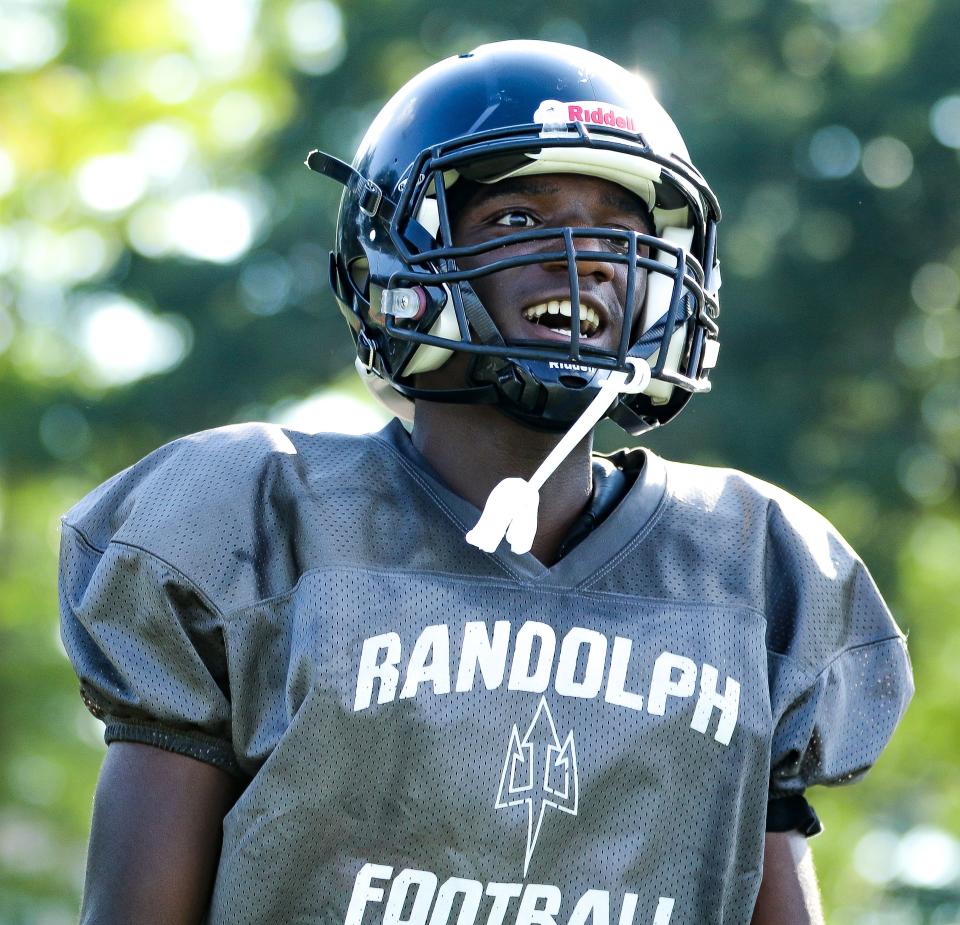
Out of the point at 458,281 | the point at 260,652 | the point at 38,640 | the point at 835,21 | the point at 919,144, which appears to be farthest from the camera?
the point at 38,640

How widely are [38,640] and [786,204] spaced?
21.2ft

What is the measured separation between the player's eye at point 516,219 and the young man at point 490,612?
1 cm

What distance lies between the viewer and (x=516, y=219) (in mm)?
2287

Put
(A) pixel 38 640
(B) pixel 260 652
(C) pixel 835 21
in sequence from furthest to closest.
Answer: (A) pixel 38 640 < (C) pixel 835 21 < (B) pixel 260 652

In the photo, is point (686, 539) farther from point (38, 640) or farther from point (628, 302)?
point (38, 640)

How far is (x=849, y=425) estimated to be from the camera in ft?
28.6

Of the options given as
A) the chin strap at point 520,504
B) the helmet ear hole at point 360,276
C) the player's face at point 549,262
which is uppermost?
the player's face at point 549,262

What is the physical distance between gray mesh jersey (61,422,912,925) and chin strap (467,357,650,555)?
113 millimetres

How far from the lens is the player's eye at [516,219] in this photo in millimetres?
2285

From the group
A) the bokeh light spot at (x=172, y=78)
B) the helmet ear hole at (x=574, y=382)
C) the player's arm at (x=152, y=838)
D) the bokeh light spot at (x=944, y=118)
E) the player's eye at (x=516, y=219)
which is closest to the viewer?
the player's arm at (x=152, y=838)

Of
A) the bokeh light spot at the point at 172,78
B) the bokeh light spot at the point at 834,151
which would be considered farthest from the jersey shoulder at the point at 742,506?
the bokeh light spot at the point at 172,78

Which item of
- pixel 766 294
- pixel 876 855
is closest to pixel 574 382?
pixel 766 294

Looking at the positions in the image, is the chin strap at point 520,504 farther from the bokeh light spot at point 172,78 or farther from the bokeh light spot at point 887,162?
the bokeh light spot at point 172,78

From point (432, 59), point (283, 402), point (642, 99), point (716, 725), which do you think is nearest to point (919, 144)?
point (432, 59)
